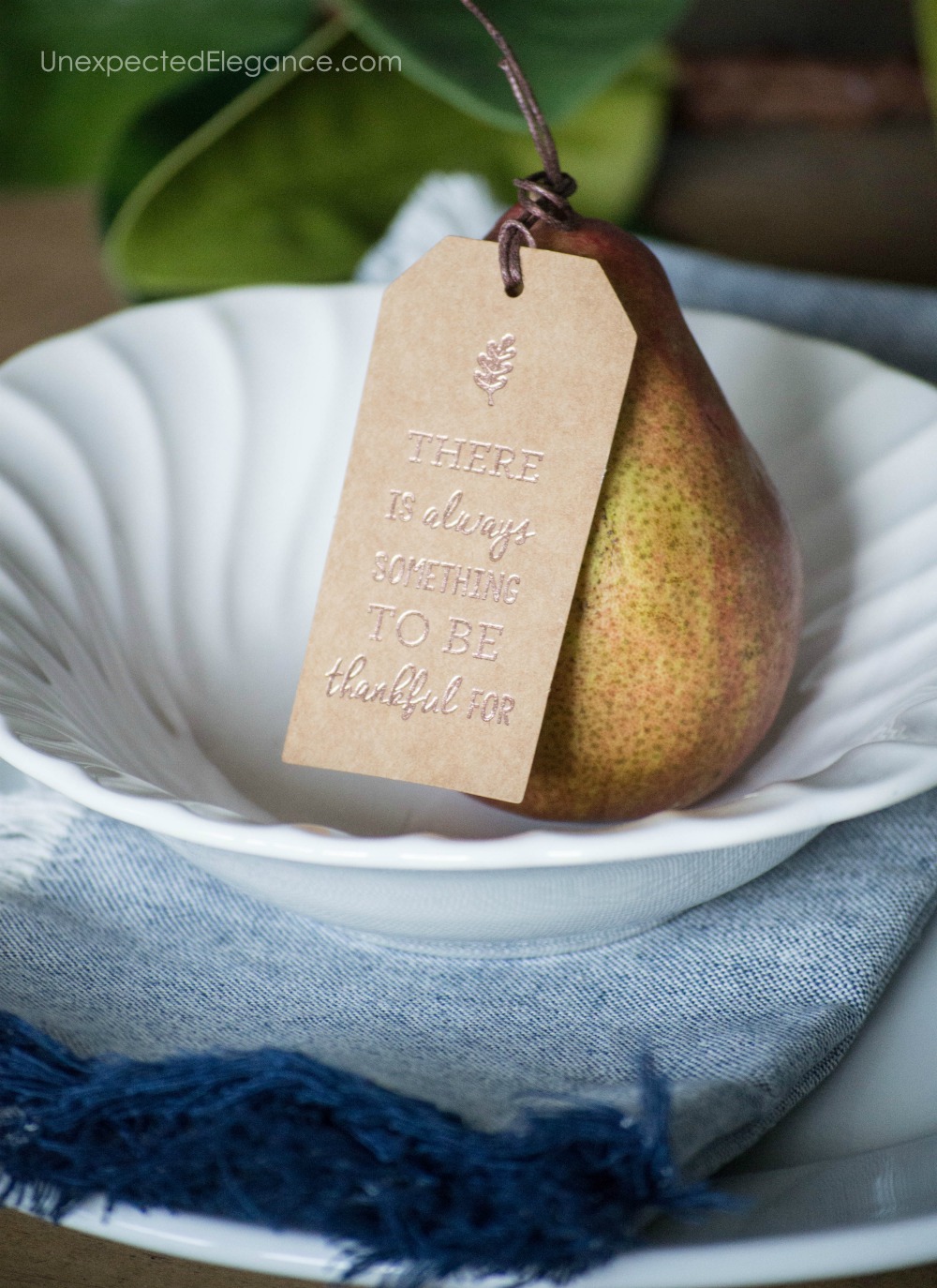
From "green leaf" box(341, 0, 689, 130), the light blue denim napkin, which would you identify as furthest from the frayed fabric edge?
"green leaf" box(341, 0, 689, 130)

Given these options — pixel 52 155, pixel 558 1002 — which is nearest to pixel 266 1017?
pixel 558 1002

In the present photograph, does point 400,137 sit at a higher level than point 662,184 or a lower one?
lower

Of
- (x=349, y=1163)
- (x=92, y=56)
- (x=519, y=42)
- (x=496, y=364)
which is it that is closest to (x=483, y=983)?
(x=349, y=1163)

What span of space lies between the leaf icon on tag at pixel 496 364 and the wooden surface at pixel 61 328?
34 cm

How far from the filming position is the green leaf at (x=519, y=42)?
0.93m

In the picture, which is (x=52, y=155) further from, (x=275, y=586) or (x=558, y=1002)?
(x=558, y=1002)

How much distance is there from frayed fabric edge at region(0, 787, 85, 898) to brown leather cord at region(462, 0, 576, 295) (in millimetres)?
312

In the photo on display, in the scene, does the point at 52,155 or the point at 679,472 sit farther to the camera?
the point at 52,155

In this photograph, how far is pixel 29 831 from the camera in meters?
0.58

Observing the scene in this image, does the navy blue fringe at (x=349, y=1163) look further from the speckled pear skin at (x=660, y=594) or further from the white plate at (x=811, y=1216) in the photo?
the speckled pear skin at (x=660, y=594)

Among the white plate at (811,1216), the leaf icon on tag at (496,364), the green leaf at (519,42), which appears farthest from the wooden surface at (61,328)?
the green leaf at (519,42)

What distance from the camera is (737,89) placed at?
1609mm

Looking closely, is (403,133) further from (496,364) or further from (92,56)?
(496,364)

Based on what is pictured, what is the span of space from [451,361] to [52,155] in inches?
41.1
